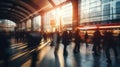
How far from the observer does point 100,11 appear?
41.8 meters

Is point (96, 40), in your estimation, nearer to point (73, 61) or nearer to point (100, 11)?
point (73, 61)

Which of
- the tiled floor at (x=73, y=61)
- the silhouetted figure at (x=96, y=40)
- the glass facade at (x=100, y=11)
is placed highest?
the glass facade at (x=100, y=11)

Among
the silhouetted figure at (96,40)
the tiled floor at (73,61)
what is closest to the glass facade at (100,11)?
the silhouetted figure at (96,40)

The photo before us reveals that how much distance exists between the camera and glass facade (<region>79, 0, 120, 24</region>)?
38884mm

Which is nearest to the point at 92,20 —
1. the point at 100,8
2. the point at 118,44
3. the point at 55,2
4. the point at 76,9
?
the point at 100,8

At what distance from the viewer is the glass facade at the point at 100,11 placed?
38.9 meters

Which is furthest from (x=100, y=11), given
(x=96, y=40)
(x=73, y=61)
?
(x=73, y=61)

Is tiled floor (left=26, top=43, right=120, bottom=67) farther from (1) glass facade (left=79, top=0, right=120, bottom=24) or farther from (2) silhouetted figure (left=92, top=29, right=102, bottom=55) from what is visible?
(1) glass facade (left=79, top=0, right=120, bottom=24)

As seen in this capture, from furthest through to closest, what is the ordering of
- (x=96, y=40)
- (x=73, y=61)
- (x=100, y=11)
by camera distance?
1. (x=100, y=11)
2. (x=96, y=40)
3. (x=73, y=61)

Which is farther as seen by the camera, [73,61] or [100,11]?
[100,11]

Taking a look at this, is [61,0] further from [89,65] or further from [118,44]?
[89,65]

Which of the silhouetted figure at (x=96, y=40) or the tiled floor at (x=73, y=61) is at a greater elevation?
the silhouetted figure at (x=96, y=40)

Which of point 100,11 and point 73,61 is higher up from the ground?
point 100,11

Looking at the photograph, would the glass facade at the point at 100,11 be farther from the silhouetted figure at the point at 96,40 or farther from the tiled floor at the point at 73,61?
the tiled floor at the point at 73,61
